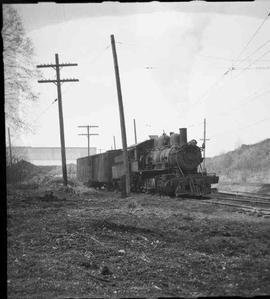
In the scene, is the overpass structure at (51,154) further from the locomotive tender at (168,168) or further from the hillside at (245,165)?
the locomotive tender at (168,168)

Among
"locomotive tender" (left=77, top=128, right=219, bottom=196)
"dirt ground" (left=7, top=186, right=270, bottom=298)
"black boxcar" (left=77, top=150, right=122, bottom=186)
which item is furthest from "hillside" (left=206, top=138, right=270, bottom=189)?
"dirt ground" (left=7, top=186, right=270, bottom=298)

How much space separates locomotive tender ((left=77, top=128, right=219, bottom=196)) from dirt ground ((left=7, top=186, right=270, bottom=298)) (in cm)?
831

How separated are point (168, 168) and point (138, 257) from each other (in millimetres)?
13721

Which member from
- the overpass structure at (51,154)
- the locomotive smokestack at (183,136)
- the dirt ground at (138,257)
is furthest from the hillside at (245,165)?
the overpass structure at (51,154)

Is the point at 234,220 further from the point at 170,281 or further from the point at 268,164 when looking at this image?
the point at 268,164

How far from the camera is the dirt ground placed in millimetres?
5266

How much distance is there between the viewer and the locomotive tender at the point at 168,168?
64.0ft

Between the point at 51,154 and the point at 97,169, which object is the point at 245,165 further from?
the point at 51,154

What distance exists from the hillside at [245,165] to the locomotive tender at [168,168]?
18.0 m

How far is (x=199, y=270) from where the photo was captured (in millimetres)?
6148

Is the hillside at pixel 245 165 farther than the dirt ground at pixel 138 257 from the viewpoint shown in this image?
Yes

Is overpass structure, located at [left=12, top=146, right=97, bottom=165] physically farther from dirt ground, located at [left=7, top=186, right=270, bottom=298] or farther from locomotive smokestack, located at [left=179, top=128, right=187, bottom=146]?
dirt ground, located at [left=7, top=186, right=270, bottom=298]

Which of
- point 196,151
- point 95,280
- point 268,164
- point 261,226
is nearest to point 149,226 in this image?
point 261,226

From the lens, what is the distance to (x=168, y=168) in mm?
20438
